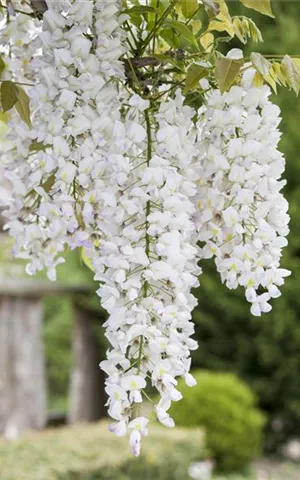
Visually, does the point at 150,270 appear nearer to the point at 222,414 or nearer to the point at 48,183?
the point at 48,183

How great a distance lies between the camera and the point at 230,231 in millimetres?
1151

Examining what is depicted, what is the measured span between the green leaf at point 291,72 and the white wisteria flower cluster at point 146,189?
0.04 m

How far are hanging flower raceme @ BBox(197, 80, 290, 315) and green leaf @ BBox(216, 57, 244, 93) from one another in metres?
0.03

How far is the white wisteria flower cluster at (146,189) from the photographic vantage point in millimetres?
1071

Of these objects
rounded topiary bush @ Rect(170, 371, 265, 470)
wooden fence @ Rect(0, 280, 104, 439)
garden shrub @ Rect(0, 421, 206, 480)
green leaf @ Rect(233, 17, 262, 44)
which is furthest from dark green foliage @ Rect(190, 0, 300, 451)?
green leaf @ Rect(233, 17, 262, 44)

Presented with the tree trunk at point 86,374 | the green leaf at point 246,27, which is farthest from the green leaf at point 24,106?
the tree trunk at point 86,374

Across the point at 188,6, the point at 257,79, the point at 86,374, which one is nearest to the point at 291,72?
the point at 257,79

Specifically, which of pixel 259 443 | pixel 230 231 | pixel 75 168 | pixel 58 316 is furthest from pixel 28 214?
pixel 58 316

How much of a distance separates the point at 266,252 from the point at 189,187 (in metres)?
0.13

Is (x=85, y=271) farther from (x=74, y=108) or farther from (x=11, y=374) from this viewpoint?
(x=74, y=108)

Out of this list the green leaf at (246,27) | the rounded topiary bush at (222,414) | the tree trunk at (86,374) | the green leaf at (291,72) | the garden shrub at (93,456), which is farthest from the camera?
the tree trunk at (86,374)

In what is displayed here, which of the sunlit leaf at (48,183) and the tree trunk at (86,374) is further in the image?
the tree trunk at (86,374)

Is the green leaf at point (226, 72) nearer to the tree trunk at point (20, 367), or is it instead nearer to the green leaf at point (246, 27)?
the green leaf at point (246, 27)

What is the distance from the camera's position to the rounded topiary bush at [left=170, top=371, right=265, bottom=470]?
6.51 meters
